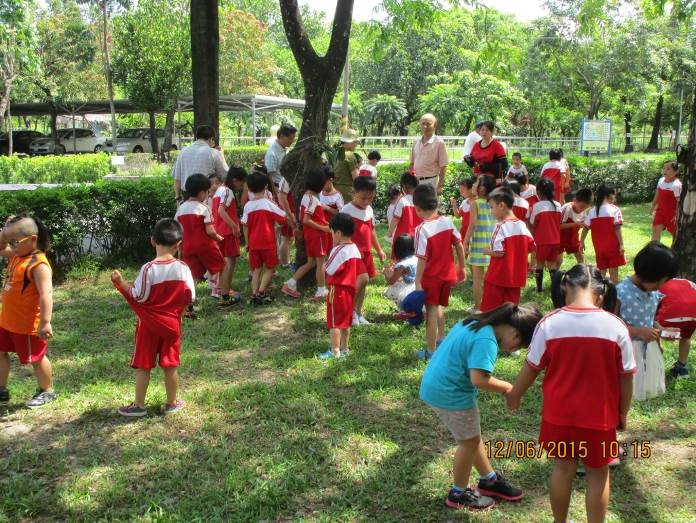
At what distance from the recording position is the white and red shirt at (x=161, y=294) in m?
4.08

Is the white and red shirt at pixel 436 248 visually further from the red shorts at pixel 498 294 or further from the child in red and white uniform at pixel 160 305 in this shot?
the child in red and white uniform at pixel 160 305

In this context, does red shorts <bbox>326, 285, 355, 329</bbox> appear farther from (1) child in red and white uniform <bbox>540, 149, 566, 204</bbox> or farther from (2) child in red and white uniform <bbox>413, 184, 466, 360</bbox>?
(1) child in red and white uniform <bbox>540, 149, 566, 204</bbox>

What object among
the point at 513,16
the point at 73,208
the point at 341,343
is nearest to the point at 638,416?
the point at 341,343

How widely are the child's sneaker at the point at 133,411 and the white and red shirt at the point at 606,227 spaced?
4.98m

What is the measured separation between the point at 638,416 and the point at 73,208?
265 inches

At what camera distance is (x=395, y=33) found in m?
10.7

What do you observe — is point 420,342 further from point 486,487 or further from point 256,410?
point 486,487

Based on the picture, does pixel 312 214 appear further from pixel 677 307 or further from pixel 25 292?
pixel 677 307

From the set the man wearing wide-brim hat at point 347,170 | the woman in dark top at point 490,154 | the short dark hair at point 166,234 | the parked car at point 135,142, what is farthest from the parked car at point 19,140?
the short dark hair at point 166,234

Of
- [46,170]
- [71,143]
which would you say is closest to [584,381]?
[46,170]

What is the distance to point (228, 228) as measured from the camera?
702 cm

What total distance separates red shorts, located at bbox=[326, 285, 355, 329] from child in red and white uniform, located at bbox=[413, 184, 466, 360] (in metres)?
0.59

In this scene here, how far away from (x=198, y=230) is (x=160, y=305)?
8.01 ft

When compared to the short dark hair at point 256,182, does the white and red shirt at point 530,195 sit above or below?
below
